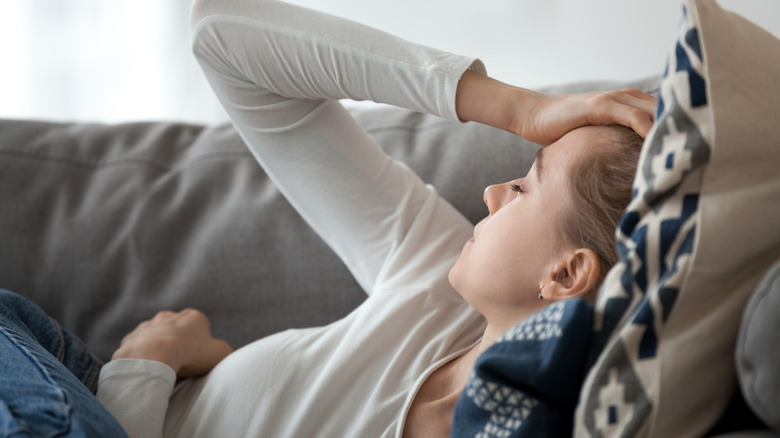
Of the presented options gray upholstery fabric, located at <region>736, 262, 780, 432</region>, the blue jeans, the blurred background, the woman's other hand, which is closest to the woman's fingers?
the woman's other hand

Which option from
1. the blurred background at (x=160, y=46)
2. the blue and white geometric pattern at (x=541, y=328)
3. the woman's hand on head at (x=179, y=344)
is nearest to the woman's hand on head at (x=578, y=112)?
the blue and white geometric pattern at (x=541, y=328)

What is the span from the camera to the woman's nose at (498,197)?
0.94 metres

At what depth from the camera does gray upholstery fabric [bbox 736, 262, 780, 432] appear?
0.54 metres

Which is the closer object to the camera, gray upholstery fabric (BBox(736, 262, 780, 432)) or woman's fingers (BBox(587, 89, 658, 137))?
gray upholstery fabric (BBox(736, 262, 780, 432))

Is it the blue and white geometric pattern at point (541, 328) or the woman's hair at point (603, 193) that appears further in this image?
the woman's hair at point (603, 193)

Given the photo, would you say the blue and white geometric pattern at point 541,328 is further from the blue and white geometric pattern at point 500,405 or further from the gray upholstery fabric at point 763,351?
the gray upholstery fabric at point 763,351

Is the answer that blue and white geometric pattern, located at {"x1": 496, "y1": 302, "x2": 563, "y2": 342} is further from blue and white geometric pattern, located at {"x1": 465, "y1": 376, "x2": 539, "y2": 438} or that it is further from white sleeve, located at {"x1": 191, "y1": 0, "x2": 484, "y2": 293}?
white sleeve, located at {"x1": 191, "y1": 0, "x2": 484, "y2": 293}

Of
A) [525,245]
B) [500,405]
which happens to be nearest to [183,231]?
[525,245]

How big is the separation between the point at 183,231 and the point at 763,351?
108 cm

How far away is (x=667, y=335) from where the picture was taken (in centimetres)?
59

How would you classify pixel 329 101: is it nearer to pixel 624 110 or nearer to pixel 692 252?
pixel 624 110

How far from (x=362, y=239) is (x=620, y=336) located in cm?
61

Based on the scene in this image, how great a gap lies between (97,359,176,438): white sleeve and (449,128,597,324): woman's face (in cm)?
47

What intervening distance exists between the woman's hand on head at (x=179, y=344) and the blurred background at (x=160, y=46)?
122 cm
